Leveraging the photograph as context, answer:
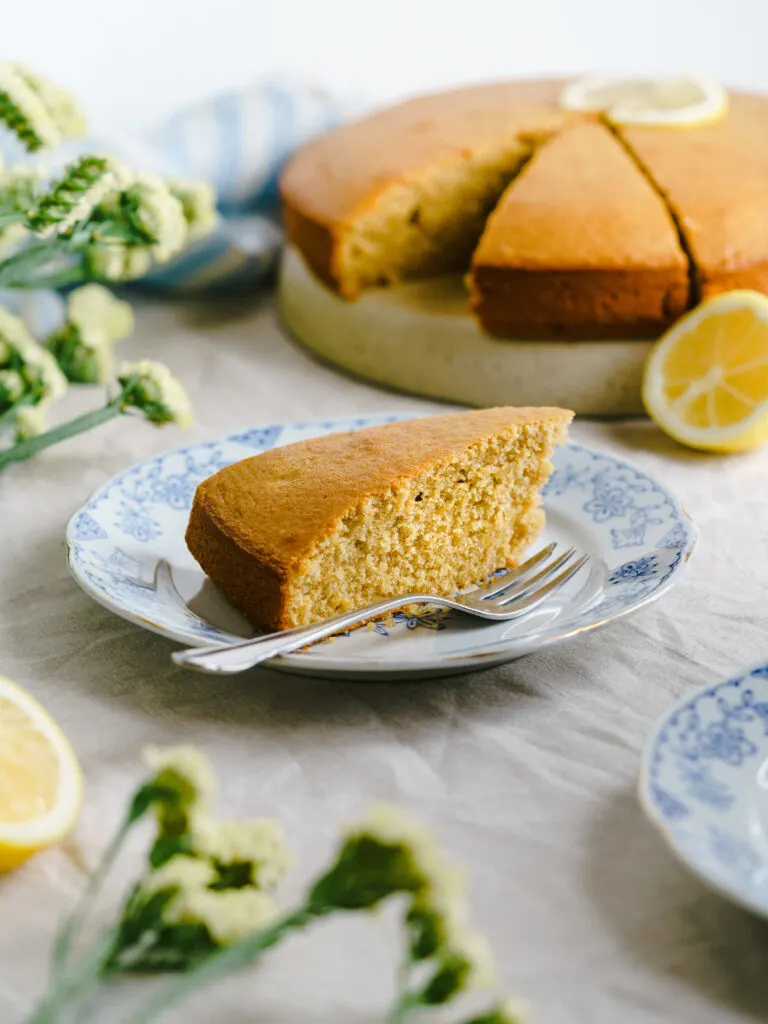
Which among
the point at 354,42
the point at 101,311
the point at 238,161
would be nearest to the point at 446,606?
the point at 101,311

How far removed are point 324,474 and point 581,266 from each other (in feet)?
2.53

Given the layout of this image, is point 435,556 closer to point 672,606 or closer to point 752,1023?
point 672,606

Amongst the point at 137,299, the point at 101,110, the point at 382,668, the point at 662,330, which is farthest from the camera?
the point at 101,110

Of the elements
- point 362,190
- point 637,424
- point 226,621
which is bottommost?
point 637,424

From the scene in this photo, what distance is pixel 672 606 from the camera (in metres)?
1.31

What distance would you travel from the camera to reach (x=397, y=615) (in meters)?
1.22

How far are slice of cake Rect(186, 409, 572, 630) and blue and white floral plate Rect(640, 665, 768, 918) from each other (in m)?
0.39

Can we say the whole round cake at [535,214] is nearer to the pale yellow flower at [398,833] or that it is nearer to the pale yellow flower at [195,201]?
the pale yellow flower at [195,201]

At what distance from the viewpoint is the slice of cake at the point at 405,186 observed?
2068 mm

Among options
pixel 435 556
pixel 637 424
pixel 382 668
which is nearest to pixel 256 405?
pixel 637 424

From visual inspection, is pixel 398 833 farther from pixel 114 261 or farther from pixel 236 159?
pixel 236 159

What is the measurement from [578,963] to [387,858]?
253 millimetres

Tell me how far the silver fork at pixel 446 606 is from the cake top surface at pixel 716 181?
75 cm

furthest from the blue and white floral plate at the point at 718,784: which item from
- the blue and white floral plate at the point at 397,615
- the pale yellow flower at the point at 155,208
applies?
the pale yellow flower at the point at 155,208
